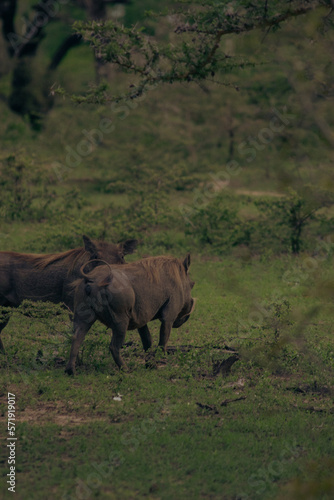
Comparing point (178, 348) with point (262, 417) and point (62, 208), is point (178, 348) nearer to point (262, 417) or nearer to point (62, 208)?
point (262, 417)

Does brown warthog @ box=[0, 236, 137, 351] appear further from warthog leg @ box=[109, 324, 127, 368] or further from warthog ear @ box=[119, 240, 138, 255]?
warthog leg @ box=[109, 324, 127, 368]

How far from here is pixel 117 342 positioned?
23.1 ft

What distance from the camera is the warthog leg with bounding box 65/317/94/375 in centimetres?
694

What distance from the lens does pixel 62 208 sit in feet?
50.0

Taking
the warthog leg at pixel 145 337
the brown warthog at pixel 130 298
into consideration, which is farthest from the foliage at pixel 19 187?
the brown warthog at pixel 130 298

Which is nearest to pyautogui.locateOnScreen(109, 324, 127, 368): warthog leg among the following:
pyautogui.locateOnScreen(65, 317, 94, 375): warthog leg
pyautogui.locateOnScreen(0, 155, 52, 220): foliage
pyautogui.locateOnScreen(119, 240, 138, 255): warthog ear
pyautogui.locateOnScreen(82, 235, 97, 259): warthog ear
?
pyautogui.locateOnScreen(65, 317, 94, 375): warthog leg

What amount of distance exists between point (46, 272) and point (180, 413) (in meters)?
2.56

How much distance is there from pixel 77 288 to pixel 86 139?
14.4m

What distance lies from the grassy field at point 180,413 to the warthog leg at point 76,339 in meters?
0.15

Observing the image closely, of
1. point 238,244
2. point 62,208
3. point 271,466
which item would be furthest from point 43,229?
point 271,466

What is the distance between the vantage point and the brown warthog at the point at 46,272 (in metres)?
7.73

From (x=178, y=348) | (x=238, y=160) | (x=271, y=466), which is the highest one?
(x=271, y=466)

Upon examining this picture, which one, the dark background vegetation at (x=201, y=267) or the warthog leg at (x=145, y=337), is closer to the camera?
the dark background vegetation at (x=201, y=267)

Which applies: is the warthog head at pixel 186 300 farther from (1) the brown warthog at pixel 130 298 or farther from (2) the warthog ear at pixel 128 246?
(2) the warthog ear at pixel 128 246
